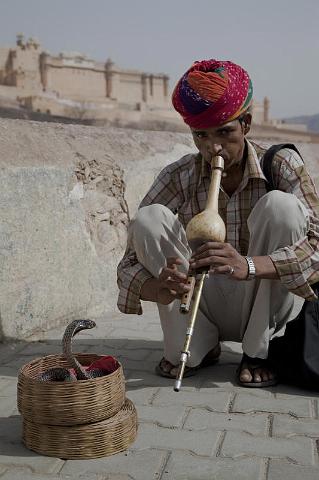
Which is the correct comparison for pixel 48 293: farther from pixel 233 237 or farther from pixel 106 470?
pixel 106 470

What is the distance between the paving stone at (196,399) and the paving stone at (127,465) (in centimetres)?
40

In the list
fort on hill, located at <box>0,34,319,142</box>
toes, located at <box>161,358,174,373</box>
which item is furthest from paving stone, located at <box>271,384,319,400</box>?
fort on hill, located at <box>0,34,319,142</box>

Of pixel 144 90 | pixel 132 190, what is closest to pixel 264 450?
pixel 132 190

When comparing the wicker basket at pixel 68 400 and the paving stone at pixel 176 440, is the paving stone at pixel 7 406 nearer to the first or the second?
the wicker basket at pixel 68 400

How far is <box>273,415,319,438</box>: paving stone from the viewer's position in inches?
84.6

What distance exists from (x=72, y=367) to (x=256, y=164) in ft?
3.30

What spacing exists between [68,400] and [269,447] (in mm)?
617

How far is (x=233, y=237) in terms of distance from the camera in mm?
2596

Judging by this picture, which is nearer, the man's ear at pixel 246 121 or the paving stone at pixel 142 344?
the man's ear at pixel 246 121

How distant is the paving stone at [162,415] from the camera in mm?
2248

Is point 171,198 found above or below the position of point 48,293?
above

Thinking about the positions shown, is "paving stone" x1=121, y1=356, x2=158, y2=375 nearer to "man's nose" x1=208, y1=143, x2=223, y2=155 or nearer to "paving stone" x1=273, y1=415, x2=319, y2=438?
"paving stone" x1=273, y1=415, x2=319, y2=438

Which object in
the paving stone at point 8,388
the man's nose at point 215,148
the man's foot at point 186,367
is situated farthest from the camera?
the man's foot at point 186,367

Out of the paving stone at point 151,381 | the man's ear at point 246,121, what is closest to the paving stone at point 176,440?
the paving stone at point 151,381
